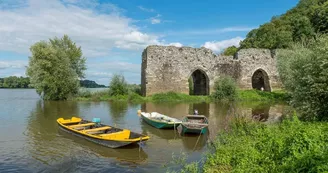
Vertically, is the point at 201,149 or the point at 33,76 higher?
the point at 33,76

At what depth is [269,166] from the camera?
5.27 meters

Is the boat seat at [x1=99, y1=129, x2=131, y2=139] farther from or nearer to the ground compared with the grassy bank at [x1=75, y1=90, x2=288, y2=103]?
nearer to the ground

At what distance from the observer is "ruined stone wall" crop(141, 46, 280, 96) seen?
2675cm

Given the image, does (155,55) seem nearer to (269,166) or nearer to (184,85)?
(184,85)

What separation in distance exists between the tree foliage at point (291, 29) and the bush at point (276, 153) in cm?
2694

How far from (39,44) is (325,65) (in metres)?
24.4

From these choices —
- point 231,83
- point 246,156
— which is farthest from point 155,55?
point 246,156

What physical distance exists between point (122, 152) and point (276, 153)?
4.84m

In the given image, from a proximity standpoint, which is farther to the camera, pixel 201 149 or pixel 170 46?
pixel 170 46

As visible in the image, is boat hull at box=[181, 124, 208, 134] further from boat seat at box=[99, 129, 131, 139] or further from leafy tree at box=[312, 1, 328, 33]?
leafy tree at box=[312, 1, 328, 33]

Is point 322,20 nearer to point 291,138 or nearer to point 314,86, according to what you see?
point 314,86

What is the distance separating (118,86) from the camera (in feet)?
89.9

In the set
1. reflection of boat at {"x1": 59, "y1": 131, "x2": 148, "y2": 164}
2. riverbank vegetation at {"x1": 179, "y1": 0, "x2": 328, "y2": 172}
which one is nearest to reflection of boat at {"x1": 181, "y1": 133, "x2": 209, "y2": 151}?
riverbank vegetation at {"x1": 179, "y1": 0, "x2": 328, "y2": 172}

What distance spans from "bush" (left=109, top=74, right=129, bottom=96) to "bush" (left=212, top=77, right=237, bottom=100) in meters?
8.42
